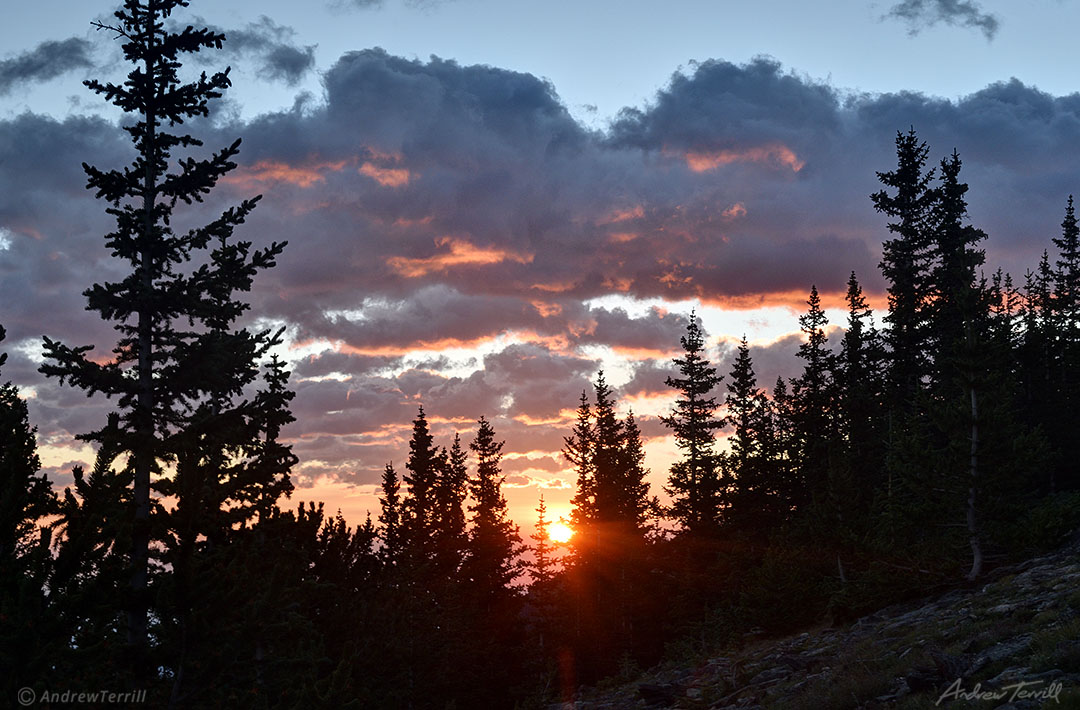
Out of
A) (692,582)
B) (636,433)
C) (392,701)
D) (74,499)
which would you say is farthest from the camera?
(636,433)

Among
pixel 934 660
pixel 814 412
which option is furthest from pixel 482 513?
pixel 934 660

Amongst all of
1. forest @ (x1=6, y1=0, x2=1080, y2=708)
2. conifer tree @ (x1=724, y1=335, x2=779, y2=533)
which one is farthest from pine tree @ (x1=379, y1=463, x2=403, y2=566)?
conifer tree @ (x1=724, y1=335, x2=779, y2=533)

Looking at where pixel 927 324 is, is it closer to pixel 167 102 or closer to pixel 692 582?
pixel 692 582

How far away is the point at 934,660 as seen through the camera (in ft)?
55.5

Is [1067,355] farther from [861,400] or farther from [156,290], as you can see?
[156,290]

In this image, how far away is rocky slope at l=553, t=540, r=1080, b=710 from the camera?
14562 millimetres

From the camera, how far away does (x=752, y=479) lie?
5653cm

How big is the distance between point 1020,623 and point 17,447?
21.9 meters

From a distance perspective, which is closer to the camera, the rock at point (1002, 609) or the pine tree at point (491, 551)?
the rock at point (1002, 609)

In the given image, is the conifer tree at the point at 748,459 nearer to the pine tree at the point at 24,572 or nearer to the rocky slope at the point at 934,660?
the rocky slope at the point at 934,660

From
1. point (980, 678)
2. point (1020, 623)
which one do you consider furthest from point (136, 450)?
point (1020, 623)

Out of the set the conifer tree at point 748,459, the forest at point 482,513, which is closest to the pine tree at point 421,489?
the forest at point 482,513

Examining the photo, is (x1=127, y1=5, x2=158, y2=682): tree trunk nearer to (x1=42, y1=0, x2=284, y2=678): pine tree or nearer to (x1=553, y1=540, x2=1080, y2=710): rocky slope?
(x1=42, y1=0, x2=284, y2=678): pine tree

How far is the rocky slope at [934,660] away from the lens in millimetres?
14562
